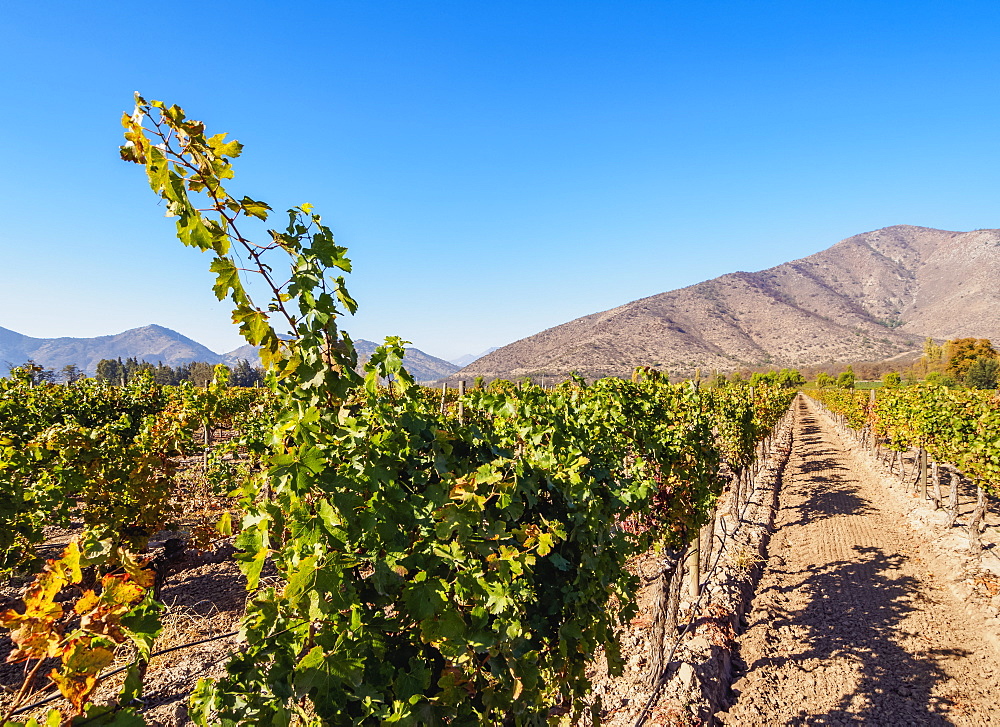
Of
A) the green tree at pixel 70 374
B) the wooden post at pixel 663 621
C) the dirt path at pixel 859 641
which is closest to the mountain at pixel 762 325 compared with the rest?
the green tree at pixel 70 374

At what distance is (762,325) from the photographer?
→ 13625cm

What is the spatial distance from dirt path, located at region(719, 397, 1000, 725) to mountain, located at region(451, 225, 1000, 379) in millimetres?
64542

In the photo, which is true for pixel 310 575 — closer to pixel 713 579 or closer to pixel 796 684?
pixel 796 684

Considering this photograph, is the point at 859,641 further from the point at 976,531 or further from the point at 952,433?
the point at 952,433

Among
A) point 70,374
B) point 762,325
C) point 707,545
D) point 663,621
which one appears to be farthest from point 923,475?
point 762,325

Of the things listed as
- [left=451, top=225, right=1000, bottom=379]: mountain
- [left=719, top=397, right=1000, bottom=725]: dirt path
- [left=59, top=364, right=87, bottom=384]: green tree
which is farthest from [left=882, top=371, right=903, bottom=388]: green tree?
[left=451, top=225, right=1000, bottom=379]: mountain

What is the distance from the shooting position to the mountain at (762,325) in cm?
9656

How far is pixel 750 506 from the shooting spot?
12.1m

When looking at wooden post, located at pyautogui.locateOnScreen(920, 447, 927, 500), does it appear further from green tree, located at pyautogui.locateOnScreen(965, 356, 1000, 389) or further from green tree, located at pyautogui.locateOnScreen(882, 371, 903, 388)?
green tree, located at pyautogui.locateOnScreen(965, 356, 1000, 389)

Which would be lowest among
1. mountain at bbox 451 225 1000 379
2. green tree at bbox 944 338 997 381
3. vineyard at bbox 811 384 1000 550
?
vineyard at bbox 811 384 1000 550

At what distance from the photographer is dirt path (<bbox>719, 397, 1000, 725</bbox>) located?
489 cm

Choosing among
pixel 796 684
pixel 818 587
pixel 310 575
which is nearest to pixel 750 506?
pixel 818 587

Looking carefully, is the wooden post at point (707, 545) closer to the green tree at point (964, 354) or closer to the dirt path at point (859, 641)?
the dirt path at point (859, 641)

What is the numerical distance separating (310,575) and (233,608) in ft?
20.8
